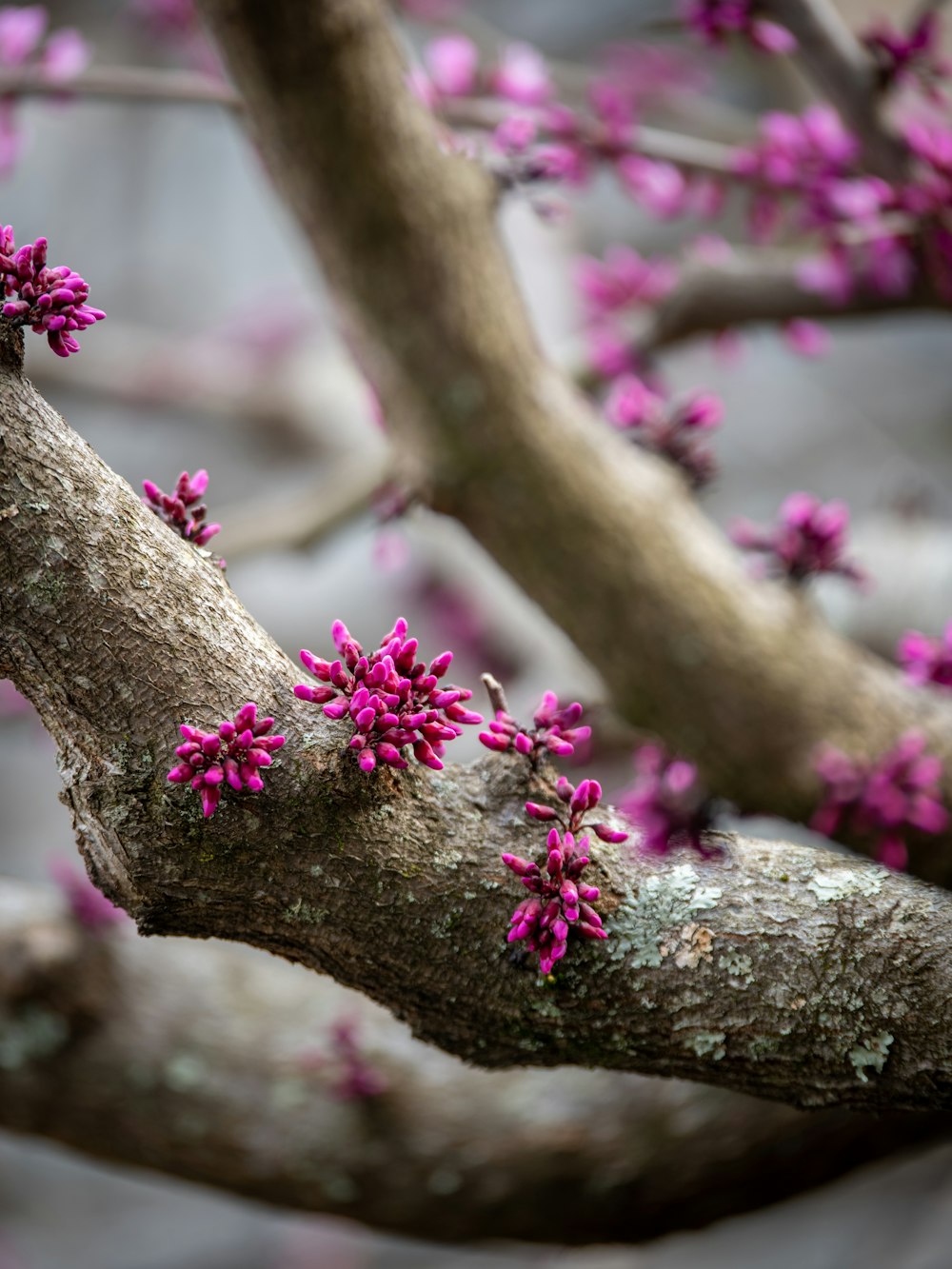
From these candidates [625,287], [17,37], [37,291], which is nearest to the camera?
[37,291]

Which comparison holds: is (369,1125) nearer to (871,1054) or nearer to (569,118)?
(871,1054)

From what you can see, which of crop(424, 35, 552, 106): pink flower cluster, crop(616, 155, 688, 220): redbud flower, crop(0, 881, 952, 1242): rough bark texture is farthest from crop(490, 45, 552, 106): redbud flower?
crop(0, 881, 952, 1242): rough bark texture

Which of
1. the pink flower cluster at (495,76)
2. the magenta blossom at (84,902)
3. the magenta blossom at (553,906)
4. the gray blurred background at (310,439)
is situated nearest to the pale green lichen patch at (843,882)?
the magenta blossom at (553,906)

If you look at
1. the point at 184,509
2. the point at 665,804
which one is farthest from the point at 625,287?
the point at 184,509

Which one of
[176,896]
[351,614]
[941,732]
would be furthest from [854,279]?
[351,614]

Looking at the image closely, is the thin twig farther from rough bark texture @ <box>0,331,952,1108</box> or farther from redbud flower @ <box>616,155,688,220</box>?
redbud flower @ <box>616,155,688,220</box>

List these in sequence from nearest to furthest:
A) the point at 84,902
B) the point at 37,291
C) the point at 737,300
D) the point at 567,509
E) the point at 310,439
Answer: the point at 37,291
the point at 567,509
the point at 84,902
the point at 737,300
the point at 310,439

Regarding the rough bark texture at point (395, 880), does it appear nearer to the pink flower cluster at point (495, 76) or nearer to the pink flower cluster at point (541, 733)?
the pink flower cluster at point (541, 733)
